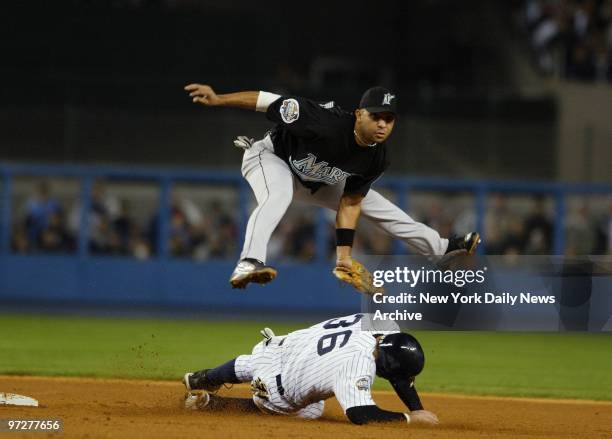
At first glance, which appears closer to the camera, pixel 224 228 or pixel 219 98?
pixel 219 98

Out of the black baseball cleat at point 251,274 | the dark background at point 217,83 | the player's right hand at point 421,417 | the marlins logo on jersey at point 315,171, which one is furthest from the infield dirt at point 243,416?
the dark background at point 217,83

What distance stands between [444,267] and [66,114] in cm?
1046

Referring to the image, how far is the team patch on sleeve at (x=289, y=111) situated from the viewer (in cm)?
729

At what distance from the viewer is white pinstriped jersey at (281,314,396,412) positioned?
638 cm

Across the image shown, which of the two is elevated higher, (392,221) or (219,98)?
(219,98)

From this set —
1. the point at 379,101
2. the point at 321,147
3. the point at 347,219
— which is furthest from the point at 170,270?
the point at 379,101

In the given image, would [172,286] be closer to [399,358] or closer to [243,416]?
[243,416]

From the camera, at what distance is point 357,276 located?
715 centimetres

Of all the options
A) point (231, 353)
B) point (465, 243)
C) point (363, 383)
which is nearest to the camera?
point (363, 383)

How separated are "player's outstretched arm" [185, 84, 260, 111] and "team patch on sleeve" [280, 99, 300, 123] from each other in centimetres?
20

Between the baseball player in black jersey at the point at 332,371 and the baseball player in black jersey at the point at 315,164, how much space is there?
0.52 m

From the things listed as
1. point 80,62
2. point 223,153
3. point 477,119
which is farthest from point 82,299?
point 477,119

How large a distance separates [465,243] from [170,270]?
851 cm

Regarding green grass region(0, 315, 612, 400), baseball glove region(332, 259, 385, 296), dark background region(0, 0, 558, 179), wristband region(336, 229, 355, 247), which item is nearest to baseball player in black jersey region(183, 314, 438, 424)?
baseball glove region(332, 259, 385, 296)
